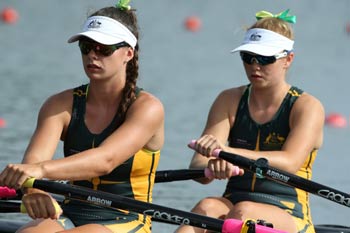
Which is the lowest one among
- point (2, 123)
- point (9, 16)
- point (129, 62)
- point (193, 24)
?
point (2, 123)

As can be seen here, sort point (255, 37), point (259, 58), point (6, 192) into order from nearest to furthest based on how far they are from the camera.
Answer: point (6, 192) → point (259, 58) → point (255, 37)

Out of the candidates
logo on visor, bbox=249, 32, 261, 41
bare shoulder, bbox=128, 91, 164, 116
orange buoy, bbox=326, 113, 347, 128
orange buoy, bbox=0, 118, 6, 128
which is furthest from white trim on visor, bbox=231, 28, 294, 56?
orange buoy, bbox=326, 113, 347, 128

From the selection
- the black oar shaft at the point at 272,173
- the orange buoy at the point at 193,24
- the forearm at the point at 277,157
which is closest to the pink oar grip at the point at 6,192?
the black oar shaft at the point at 272,173

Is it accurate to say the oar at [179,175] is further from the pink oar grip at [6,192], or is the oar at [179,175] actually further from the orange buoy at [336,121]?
the orange buoy at [336,121]

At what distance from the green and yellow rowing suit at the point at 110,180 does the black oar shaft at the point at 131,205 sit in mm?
262

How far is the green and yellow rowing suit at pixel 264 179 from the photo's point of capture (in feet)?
21.6

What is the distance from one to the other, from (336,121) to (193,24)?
7692mm

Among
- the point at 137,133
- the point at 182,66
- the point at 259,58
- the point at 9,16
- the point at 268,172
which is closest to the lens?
the point at 137,133

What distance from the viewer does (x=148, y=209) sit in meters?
5.67

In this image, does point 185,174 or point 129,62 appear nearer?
point 129,62

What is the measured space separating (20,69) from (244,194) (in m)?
9.34

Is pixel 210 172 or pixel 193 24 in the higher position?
pixel 193 24

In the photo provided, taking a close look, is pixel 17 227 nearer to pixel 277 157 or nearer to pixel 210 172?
pixel 210 172

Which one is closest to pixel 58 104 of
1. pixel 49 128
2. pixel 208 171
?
pixel 49 128
